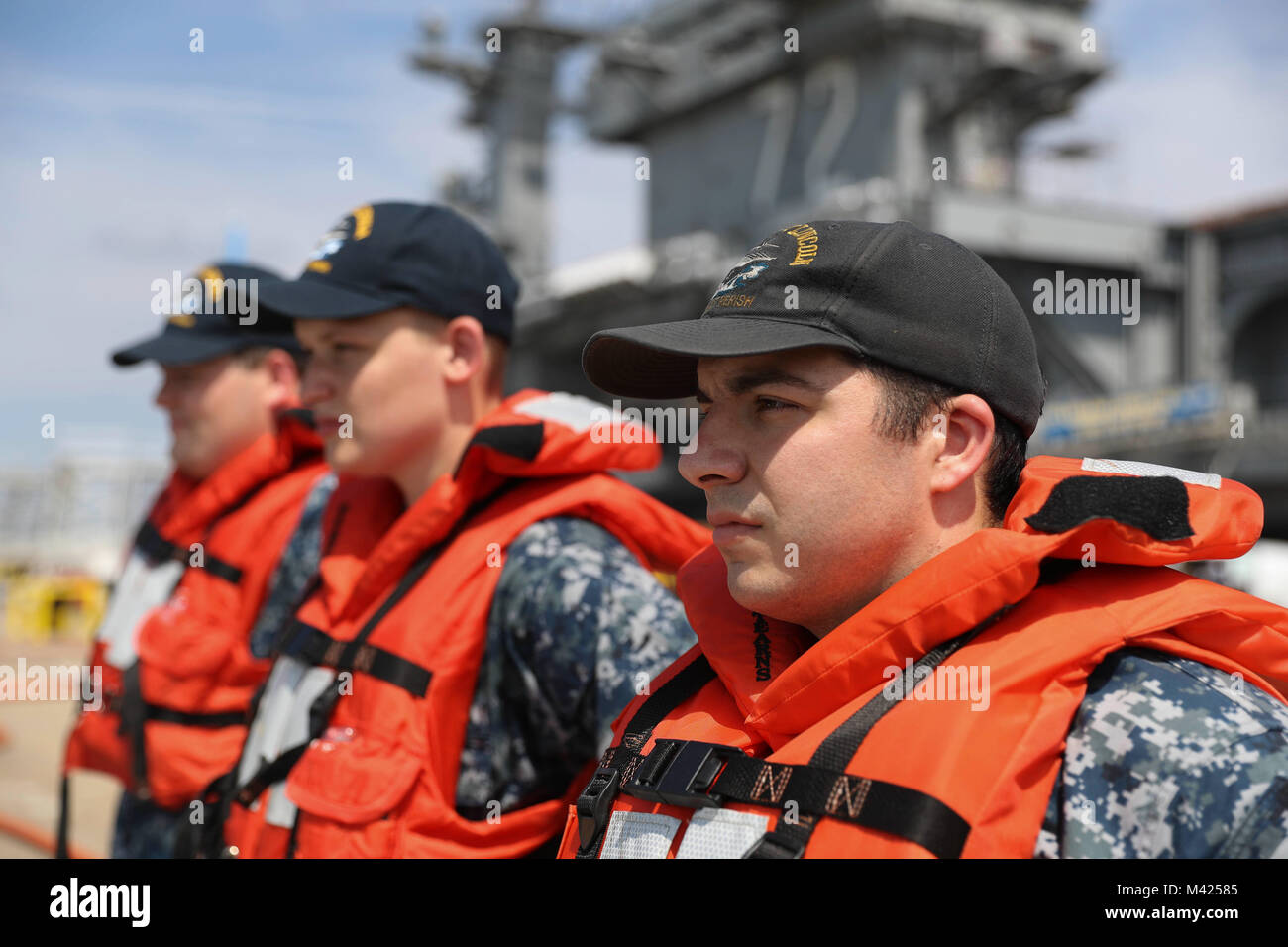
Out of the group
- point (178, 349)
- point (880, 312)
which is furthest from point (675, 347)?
point (178, 349)

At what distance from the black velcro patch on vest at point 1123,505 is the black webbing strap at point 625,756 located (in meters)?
0.71

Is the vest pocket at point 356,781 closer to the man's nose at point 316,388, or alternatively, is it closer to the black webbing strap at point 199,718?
the man's nose at point 316,388

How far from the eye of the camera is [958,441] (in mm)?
1827

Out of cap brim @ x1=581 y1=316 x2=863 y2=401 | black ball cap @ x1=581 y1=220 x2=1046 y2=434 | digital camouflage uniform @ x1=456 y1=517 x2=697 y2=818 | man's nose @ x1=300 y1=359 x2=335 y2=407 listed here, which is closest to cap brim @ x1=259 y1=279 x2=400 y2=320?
man's nose @ x1=300 y1=359 x2=335 y2=407

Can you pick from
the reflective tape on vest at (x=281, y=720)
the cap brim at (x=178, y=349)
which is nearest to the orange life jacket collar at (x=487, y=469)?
the reflective tape on vest at (x=281, y=720)

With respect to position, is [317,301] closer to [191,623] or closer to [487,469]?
[487,469]

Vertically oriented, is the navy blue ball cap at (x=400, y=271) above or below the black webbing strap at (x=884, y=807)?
above

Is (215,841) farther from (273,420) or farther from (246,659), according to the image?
(273,420)

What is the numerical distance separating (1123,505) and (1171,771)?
0.42 metres

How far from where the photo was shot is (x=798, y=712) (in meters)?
1.76

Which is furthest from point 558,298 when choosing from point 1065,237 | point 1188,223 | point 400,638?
point 400,638

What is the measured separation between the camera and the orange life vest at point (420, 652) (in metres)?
2.63

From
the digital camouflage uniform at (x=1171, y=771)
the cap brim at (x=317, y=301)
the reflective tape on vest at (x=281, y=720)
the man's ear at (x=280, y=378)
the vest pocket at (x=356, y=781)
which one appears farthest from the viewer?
the man's ear at (x=280, y=378)

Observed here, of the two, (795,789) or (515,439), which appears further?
(515,439)
